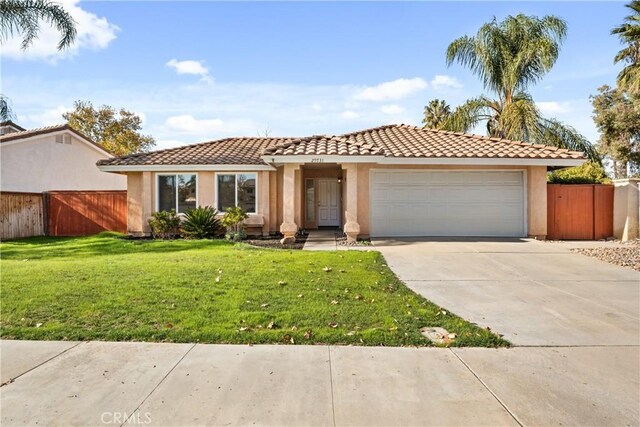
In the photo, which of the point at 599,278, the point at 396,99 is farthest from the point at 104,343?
the point at 396,99

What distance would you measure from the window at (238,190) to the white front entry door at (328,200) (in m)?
4.01

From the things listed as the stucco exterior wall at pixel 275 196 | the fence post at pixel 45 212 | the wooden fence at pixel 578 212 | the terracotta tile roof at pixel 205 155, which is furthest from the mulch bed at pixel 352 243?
the fence post at pixel 45 212

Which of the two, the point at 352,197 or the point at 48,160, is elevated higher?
the point at 48,160

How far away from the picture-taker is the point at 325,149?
45.1 feet

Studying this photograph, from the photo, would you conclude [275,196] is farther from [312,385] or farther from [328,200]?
[312,385]

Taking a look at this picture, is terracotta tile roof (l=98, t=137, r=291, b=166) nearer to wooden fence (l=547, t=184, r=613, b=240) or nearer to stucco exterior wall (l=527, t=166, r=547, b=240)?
stucco exterior wall (l=527, t=166, r=547, b=240)

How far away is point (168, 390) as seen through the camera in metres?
3.56

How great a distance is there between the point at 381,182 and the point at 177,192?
319 inches

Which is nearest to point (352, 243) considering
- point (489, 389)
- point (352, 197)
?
point (352, 197)

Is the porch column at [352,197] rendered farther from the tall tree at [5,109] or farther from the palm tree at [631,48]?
the tall tree at [5,109]

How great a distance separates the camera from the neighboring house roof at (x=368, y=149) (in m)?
13.9

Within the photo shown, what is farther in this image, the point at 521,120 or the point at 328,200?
the point at 328,200

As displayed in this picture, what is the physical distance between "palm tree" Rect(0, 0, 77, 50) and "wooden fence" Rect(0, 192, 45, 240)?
6.97m

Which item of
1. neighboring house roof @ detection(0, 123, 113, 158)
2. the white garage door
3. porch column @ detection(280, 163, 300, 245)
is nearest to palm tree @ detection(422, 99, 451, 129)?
the white garage door
